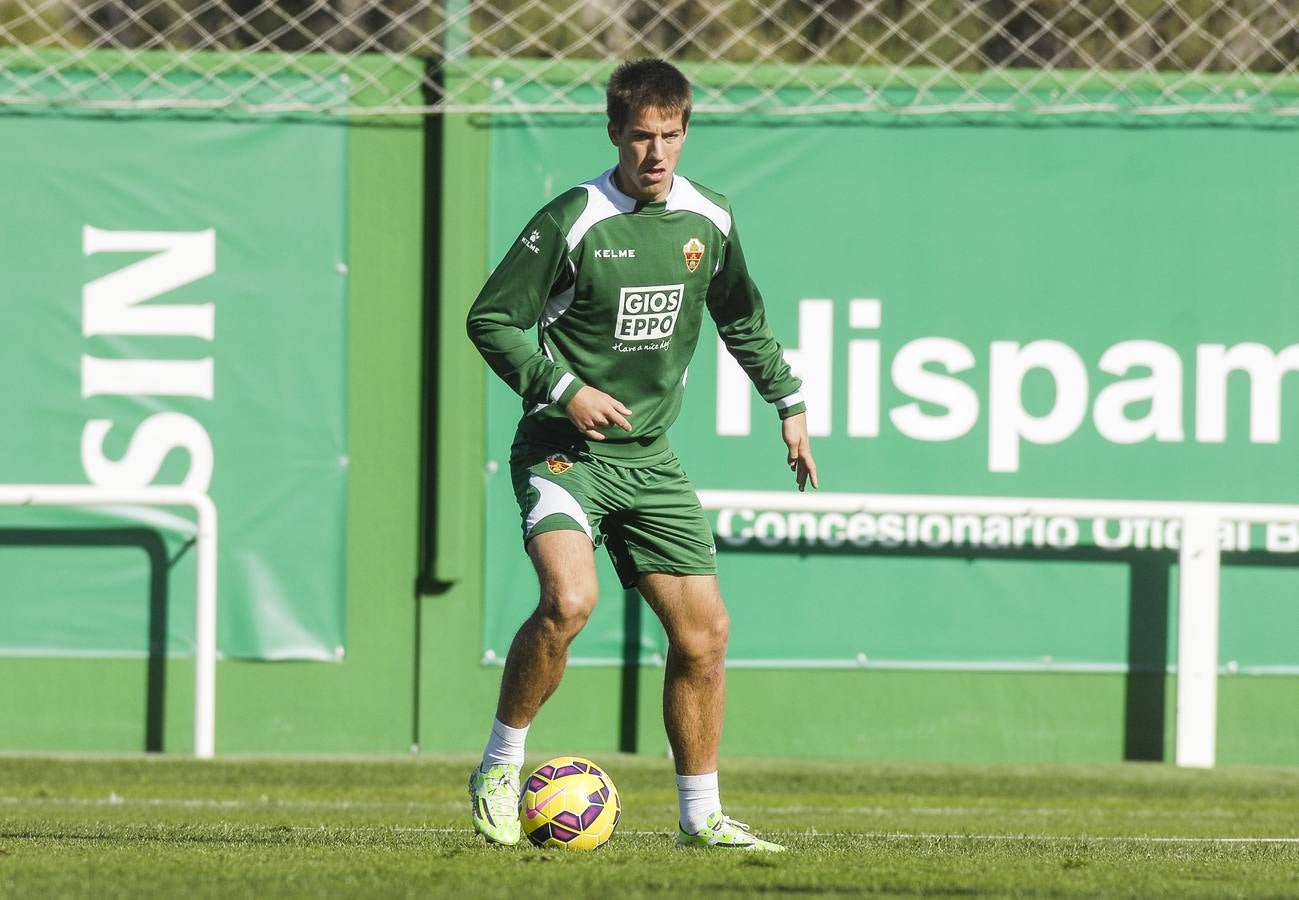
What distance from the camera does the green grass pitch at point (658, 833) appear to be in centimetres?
396

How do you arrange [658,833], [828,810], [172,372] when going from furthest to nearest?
[172,372]
[828,810]
[658,833]

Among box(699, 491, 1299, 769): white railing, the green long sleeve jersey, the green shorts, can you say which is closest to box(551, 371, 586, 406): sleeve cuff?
the green long sleeve jersey

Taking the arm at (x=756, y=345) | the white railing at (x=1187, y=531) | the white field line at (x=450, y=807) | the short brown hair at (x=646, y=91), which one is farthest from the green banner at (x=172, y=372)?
the short brown hair at (x=646, y=91)

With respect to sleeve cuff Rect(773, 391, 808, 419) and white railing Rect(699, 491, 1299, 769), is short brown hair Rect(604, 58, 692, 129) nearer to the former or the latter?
sleeve cuff Rect(773, 391, 808, 419)

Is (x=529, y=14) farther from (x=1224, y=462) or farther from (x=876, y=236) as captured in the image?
(x=1224, y=462)

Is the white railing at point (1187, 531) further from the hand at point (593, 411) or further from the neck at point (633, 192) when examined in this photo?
the hand at point (593, 411)

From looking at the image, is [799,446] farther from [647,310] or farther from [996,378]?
[996,378]

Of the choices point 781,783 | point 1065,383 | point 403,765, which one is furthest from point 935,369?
point 403,765

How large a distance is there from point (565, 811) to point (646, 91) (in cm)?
184

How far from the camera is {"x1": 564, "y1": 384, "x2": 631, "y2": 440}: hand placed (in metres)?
4.67

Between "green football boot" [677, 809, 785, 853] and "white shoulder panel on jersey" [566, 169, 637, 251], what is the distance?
1.55 m

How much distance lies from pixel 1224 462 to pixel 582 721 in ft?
10.1

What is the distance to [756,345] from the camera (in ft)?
17.3

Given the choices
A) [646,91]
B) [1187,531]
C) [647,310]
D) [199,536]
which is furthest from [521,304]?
[1187,531]
